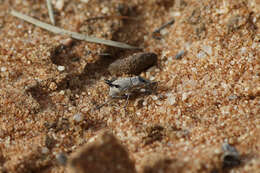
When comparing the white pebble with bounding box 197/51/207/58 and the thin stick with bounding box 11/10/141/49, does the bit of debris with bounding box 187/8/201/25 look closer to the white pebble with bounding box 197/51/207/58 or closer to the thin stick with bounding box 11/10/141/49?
the white pebble with bounding box 197/51/207/58

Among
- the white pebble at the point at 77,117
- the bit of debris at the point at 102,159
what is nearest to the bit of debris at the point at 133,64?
the white pebble at the point at 77,117

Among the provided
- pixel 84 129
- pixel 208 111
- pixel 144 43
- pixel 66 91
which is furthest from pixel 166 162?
pixel 144 43

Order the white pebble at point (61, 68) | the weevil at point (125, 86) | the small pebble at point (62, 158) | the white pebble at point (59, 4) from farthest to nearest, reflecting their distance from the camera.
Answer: the white pebble at point (59, 4) < the white pebble at point (61, 68) < the weevil at point (125, 86) < the small pebble at point (62, 158)

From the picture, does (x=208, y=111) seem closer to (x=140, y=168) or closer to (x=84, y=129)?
(x=140, y=168)

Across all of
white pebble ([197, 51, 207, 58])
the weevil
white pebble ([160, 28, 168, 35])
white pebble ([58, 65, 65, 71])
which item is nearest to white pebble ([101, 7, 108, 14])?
white pebble ([160, 28, 168, 35])

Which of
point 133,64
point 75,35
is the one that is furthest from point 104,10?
point 133,64

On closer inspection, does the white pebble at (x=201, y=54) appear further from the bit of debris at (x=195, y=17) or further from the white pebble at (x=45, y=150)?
the white pebble at (x=45, y=150)
